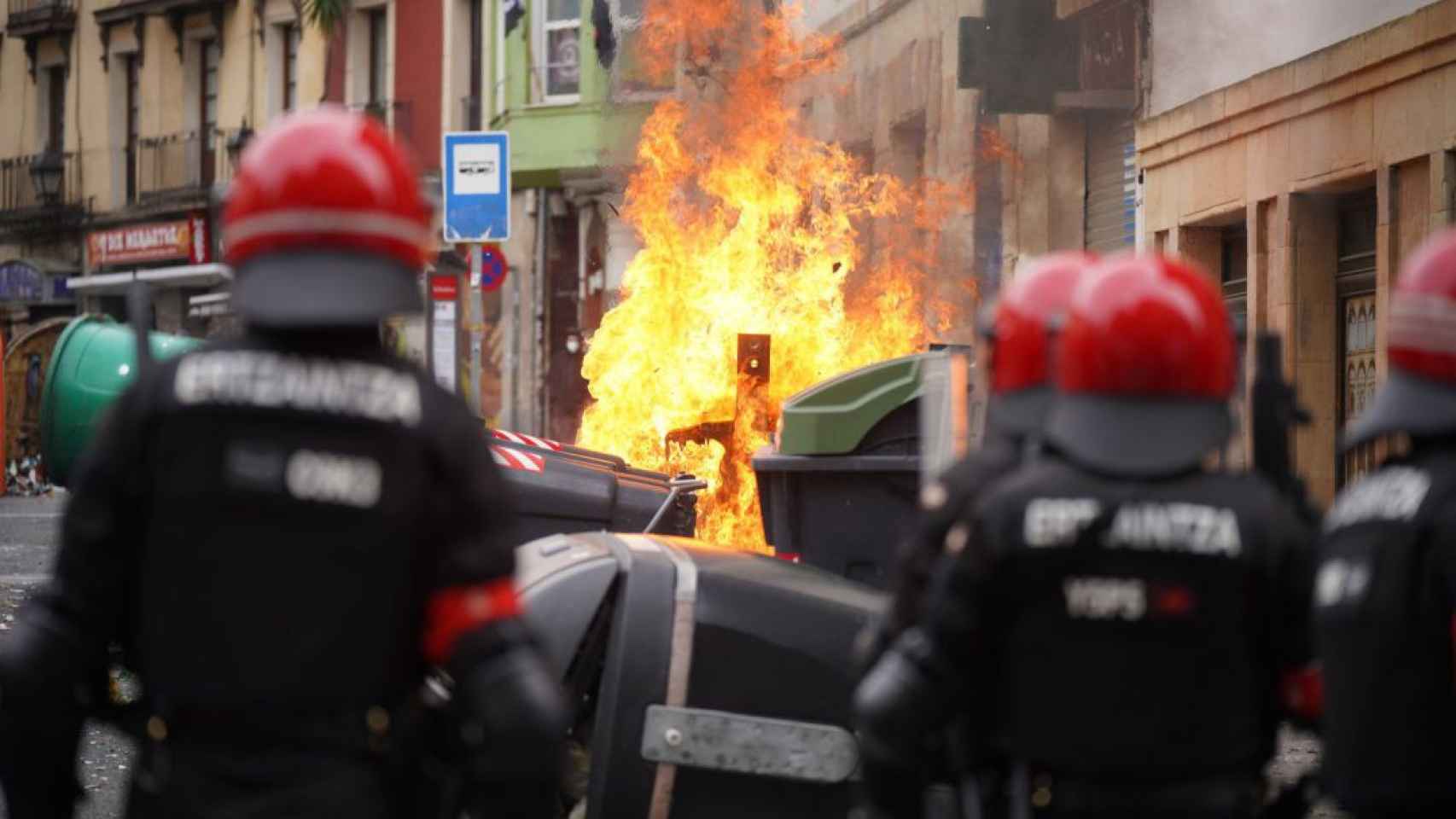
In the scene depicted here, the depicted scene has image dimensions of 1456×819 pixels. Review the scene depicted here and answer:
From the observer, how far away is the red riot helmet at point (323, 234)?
11.2ft

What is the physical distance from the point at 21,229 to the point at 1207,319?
46.3 m

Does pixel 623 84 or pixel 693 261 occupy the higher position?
pixel 623 84

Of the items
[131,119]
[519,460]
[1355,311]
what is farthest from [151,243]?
[519,460]

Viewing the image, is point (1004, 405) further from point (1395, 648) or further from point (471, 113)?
point (471, 113)

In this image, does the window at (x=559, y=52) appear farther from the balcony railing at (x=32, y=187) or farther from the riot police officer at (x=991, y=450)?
the riot police officer at (x=991, y=450)

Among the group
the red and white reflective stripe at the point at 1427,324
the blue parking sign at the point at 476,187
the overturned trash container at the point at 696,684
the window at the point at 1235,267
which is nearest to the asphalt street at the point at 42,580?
the overturned trash container at the point at 696,684

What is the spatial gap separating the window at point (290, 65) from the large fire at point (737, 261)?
16.6 metres

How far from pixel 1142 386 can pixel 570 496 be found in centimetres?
682

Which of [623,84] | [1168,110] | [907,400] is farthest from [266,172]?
[623,84]

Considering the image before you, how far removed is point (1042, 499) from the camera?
362cm

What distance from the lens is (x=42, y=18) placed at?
4716 cm

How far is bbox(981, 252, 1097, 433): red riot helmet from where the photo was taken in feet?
14.1

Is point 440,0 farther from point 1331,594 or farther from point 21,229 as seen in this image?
point 1331,594

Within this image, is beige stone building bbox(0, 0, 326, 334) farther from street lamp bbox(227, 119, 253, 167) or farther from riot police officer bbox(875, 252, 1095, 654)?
riot police officer bbox(875, 252, 1095, 654)
